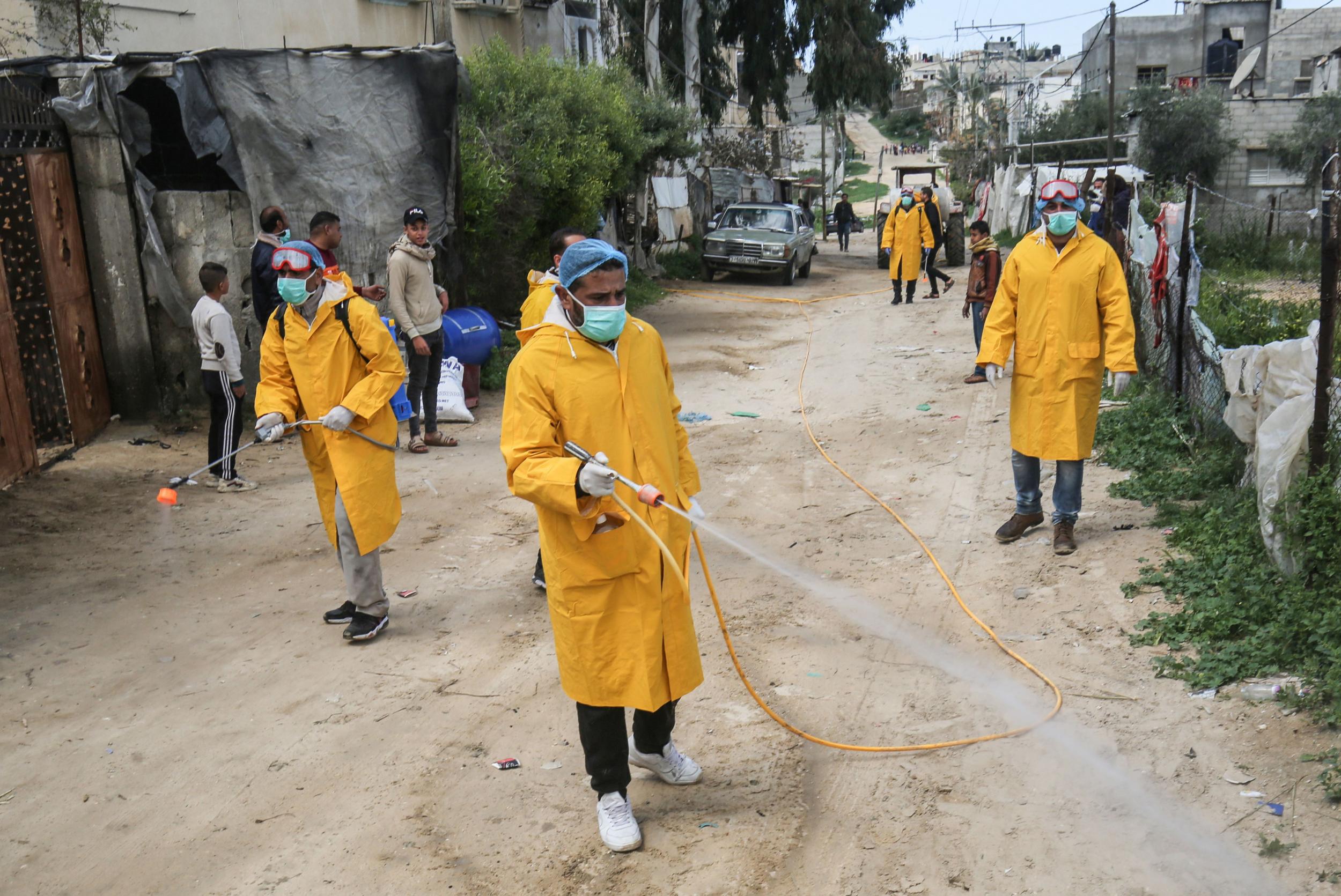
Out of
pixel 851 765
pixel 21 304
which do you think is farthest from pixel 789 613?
pixel 21 304

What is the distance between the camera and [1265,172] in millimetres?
31109

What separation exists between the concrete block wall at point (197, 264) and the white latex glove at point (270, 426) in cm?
488

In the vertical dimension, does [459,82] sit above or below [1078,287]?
above

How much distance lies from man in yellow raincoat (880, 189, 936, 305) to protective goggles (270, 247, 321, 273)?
44.8 feet

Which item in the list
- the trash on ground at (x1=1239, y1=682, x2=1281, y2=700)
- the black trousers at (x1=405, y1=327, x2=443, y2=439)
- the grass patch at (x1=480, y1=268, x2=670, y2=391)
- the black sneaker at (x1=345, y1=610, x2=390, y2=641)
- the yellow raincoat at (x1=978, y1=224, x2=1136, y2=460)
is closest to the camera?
the trash on ground at (x1=1239, y1=682, x2=1281, y2=700)

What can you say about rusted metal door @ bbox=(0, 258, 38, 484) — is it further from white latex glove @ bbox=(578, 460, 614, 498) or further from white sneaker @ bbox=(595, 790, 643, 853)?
white latex glove @ bbox=(578, 460, 614, 498)

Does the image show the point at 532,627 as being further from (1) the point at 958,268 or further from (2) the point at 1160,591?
(1) the point at 958,268

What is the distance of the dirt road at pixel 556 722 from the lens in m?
3.58

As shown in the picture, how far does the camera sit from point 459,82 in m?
11.5

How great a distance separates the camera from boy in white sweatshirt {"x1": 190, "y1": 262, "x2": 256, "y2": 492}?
26.2 ft

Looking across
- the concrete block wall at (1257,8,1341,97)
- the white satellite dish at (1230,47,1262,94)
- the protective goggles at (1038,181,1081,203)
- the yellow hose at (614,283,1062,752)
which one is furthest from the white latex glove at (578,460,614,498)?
the concrete block wall at (1257,8,1341,97)

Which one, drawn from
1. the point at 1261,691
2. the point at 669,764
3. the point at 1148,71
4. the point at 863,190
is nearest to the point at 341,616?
the point at 669,764

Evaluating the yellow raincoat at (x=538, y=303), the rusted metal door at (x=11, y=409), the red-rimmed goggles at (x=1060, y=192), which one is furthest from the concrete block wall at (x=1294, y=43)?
the rusted metal door at (x=11, y=409)

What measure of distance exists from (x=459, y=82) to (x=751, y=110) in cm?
1992
